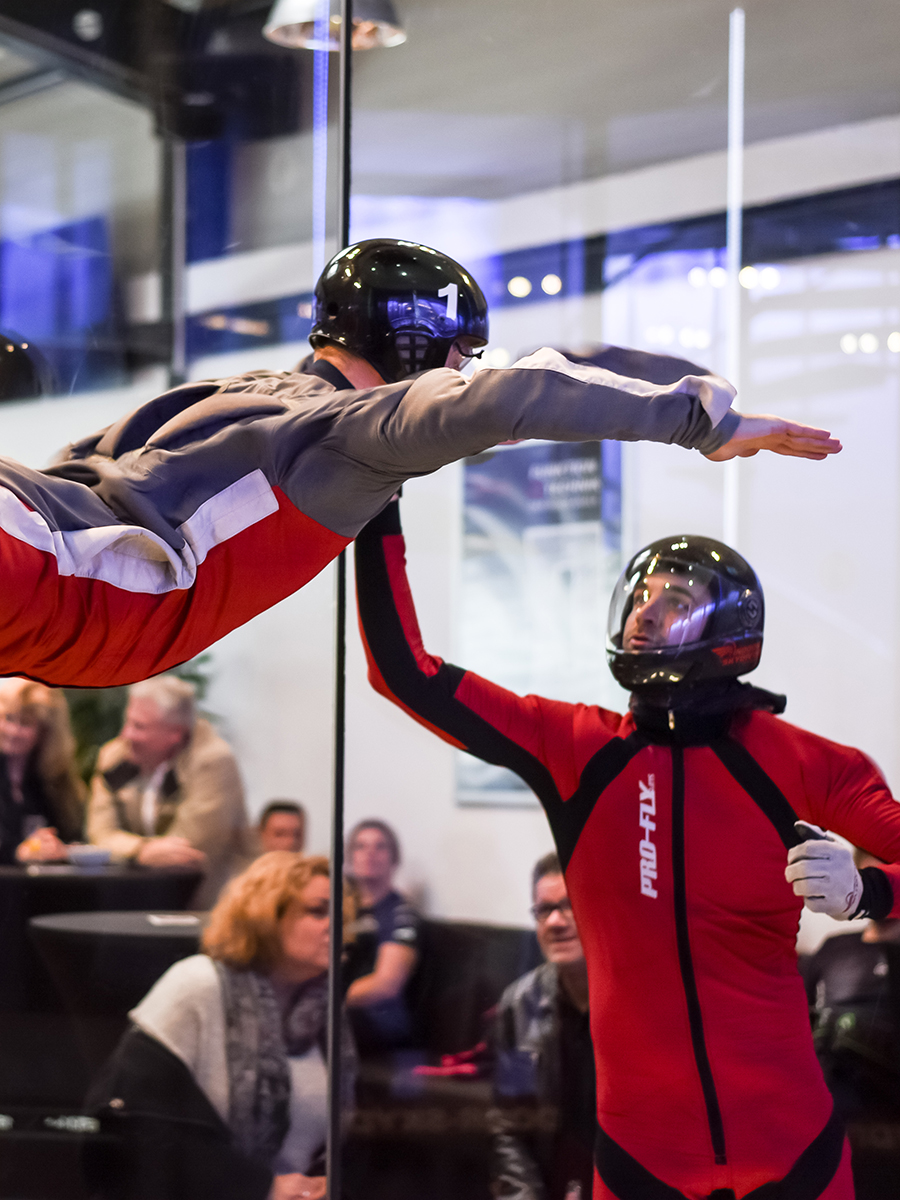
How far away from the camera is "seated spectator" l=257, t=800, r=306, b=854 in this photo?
314cm

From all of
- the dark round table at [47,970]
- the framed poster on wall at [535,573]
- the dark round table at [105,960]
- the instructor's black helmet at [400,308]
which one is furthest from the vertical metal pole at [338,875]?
the instructor's black helmet at [400,308]

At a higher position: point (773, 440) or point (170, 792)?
point (773, 440)

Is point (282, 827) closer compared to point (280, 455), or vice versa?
point (280, 455)

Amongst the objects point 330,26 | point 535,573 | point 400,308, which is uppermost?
point 330,26

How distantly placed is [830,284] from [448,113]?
0.99m

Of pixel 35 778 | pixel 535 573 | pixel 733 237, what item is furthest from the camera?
pixel 35 778

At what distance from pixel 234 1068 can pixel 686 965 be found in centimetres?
142

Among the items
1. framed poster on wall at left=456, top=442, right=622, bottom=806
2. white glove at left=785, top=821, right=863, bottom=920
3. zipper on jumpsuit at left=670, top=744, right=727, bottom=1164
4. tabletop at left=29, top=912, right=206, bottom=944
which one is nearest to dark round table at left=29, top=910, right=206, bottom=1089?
tabletop at left=29, top=912, right=206, bottom=944

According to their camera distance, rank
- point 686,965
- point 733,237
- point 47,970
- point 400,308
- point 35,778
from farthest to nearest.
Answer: point 35,778, point 47,970, point 733,237, point 686,965, point 400,308

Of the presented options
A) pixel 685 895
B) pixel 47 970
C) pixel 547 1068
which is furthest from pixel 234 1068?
pixel 685 895

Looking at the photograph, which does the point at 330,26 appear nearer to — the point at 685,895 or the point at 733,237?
the point at 733,237

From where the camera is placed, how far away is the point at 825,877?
5.41 ft

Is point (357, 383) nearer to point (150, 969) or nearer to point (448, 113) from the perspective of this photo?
point (448, 113)

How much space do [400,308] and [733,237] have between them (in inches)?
52.4
